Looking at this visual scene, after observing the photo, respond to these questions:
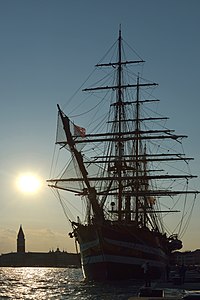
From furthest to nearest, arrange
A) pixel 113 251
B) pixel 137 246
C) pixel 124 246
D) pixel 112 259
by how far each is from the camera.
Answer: pixel 137 246 → pixel 124 246 → pixel 113 251 → pixel 112 259

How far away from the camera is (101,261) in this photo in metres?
65.6

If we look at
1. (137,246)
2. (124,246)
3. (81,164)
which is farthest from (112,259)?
(81,164)

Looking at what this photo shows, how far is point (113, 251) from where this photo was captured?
6562 cm

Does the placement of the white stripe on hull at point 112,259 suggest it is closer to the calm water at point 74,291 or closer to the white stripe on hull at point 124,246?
the white stripe on hull at point 124,246

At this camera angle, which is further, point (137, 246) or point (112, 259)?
point (137, 246)

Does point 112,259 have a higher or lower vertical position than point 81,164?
lower

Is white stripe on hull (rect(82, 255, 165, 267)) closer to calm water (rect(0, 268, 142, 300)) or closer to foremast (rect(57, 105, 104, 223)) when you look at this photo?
calm water (rect(0, 268, 142, 300))

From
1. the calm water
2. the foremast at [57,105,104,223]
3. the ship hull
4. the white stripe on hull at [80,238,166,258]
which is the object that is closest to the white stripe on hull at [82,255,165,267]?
the ship hull

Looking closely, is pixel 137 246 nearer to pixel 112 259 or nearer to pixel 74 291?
pixel 112 259

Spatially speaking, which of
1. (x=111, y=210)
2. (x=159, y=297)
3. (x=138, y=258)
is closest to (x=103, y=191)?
(x=111, y=210)

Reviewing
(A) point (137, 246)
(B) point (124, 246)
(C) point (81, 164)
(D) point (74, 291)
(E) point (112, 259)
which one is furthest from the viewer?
(A) point (137, 246)

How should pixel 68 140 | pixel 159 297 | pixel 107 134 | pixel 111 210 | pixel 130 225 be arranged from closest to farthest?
pixel 159 297 → pixel 68 140 → pixel 130 225 → pixel 107 134 → pixel 111 210

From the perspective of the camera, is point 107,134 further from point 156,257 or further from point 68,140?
point 156,257

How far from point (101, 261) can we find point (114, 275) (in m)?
2.09
